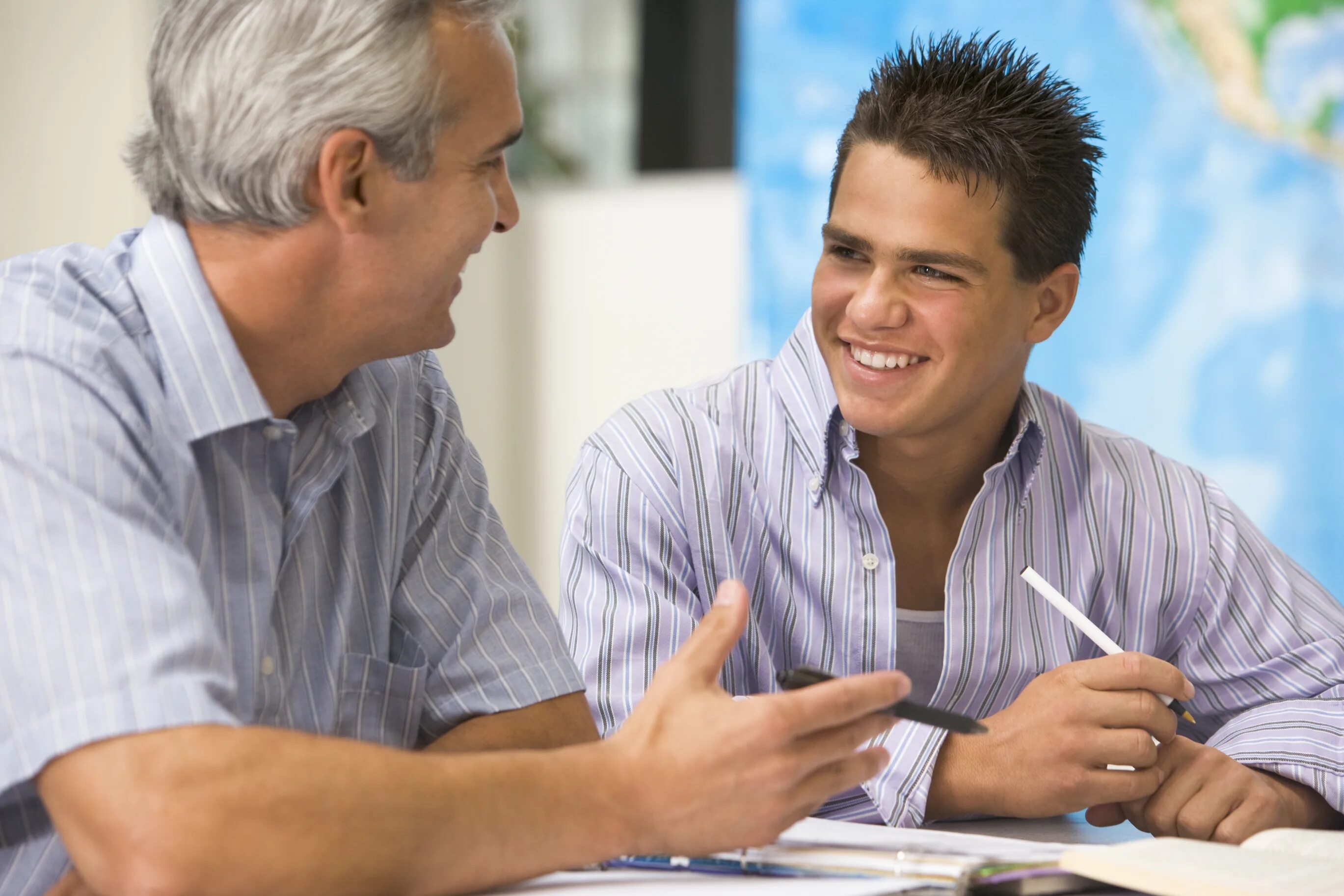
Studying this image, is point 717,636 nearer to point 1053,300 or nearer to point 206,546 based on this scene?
point 206,546

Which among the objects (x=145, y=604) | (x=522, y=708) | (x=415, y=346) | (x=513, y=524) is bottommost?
(x=513, y=524)

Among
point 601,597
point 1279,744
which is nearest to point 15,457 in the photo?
point 601,597

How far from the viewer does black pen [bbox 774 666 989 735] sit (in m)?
0.94

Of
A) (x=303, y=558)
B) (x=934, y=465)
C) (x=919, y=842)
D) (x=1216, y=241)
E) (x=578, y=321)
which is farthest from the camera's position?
(x=578, y=321)

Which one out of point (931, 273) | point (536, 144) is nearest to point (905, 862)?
point (931, 273)

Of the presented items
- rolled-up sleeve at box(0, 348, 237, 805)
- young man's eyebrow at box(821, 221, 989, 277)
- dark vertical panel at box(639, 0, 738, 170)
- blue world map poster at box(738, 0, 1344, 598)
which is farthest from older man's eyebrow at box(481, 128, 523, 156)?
dark vertical panel at box(639, 0, 738, 170)

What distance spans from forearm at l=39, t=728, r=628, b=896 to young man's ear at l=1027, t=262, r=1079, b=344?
42.2 inches

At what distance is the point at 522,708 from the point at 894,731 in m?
0.39

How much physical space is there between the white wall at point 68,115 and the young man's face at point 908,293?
224 centimetres

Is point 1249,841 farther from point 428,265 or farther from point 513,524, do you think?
point 513,524

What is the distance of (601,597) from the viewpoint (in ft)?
4.85

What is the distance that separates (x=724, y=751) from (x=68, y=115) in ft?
9.87

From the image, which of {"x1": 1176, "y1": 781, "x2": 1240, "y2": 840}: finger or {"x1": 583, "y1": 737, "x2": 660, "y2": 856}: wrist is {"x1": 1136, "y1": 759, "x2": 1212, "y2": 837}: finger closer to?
{"x1": 1176, "y1": 781, "x2": 1240, "y2": 840}: finger

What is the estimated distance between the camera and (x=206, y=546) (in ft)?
→ 3.51
